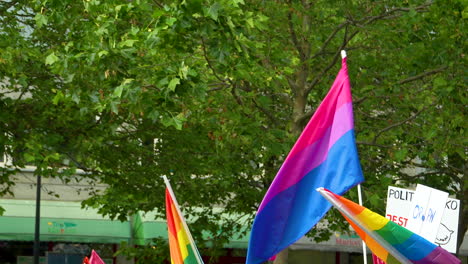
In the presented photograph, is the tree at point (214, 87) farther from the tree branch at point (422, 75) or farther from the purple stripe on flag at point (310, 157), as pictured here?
the purple stripe on flag at point (310, 157)

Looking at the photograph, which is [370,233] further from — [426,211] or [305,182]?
[426,211]

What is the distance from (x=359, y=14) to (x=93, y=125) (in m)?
3.76

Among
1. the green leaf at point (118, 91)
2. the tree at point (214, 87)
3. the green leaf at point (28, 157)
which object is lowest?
the green leaf at point (28, 157)

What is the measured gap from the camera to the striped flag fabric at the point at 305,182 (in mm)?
7762

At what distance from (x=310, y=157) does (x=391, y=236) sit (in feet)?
4.70

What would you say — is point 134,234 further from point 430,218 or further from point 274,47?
point 430,218

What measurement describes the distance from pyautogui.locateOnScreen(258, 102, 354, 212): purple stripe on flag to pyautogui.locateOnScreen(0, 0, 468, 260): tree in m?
3.63

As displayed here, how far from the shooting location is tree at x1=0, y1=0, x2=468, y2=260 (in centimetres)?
1250

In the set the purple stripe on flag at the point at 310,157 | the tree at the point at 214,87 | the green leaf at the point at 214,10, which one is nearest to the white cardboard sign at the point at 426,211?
the tree at the point at 214,87

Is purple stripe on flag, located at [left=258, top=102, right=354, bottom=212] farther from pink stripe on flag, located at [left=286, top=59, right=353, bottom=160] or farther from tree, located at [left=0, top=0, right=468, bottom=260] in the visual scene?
tree, located at [left=0, top=0, right=468, bottom=260]

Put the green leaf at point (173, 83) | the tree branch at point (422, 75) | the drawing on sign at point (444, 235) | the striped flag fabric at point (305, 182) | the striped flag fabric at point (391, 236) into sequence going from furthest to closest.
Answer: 1. the tree branch at point (422, 75)
2. the drawing on sign at point (444, 235)
3. the green leaf at point (173, 83)
4. the striped flag fabric at point (305, 182)
5. the striped flag fabric at point (391, 236)

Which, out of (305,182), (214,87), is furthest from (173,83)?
(305,182)

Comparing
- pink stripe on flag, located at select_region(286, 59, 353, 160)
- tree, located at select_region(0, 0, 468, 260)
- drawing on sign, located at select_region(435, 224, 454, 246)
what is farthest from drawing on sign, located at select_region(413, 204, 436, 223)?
pink stripe on flag, located at select_region(286, 59, 353, 160)

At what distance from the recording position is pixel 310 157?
8078 mm
